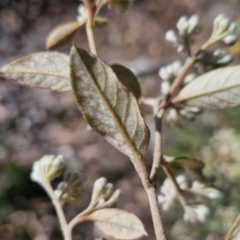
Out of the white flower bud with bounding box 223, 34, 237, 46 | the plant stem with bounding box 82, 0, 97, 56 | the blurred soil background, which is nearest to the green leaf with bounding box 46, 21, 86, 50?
the plant stem with bounding box 82, 0, 97, 56

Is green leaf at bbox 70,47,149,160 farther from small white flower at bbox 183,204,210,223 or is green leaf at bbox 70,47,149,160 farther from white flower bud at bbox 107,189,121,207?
small white flower at bbox 183,204,210,223

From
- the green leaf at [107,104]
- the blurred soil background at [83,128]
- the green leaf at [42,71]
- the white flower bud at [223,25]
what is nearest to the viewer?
the green leaf at [107,104]

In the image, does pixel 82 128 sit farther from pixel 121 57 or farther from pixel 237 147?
pixel 237 147

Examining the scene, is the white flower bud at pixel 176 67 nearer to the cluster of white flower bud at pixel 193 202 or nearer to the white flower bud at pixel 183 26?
the white flower bud at pixel 183 26

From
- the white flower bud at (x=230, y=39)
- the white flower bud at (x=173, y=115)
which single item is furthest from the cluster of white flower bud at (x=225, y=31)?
the white flower bud at (x=173, y=115)

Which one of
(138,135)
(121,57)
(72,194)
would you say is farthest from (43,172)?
(121,57)

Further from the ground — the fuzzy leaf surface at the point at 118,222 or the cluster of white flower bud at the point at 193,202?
the fuzzy leaf surface at the point at 118,222
